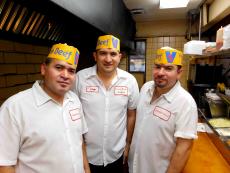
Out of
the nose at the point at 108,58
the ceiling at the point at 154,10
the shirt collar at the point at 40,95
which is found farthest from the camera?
the ceiling at the point at 154,10

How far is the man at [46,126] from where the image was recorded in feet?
3.66

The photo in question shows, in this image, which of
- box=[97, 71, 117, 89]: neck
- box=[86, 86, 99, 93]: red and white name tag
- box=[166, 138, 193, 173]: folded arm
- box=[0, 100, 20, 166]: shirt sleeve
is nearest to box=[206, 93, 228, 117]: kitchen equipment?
box=[166, 138, 193, 173]: folded arm

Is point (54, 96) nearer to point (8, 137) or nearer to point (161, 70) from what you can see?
point (8, 137)

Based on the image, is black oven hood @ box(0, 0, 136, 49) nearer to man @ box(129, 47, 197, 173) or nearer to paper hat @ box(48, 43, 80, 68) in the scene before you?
paper hat @ box(48, 43, 80, 68)

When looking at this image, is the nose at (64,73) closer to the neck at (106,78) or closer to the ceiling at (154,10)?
the neck at (106,78)

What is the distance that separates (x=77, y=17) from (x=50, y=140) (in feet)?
2.90

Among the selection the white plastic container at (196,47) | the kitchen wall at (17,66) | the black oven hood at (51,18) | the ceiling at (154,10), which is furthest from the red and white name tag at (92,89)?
the ceiling at (154,10)

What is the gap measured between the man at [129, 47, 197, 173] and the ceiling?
6.55 feet

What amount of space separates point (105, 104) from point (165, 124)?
22.1 inches

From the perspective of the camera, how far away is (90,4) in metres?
1.71

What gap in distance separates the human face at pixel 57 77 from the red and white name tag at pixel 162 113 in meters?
0.74

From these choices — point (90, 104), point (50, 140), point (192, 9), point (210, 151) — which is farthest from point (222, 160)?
point (192, 9)

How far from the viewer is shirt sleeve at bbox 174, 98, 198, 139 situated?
4.87 feet

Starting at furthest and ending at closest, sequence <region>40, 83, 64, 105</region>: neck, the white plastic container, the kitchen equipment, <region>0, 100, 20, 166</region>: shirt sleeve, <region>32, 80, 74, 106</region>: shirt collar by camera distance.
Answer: the white plastic container
the kitchen equipment
<region>40, 83, 64, 105</region>: neck
<region>32, 80, 74, 106</region>: shirt collar
<region>0, 100, 20, 166</region>: shirt sleeve
